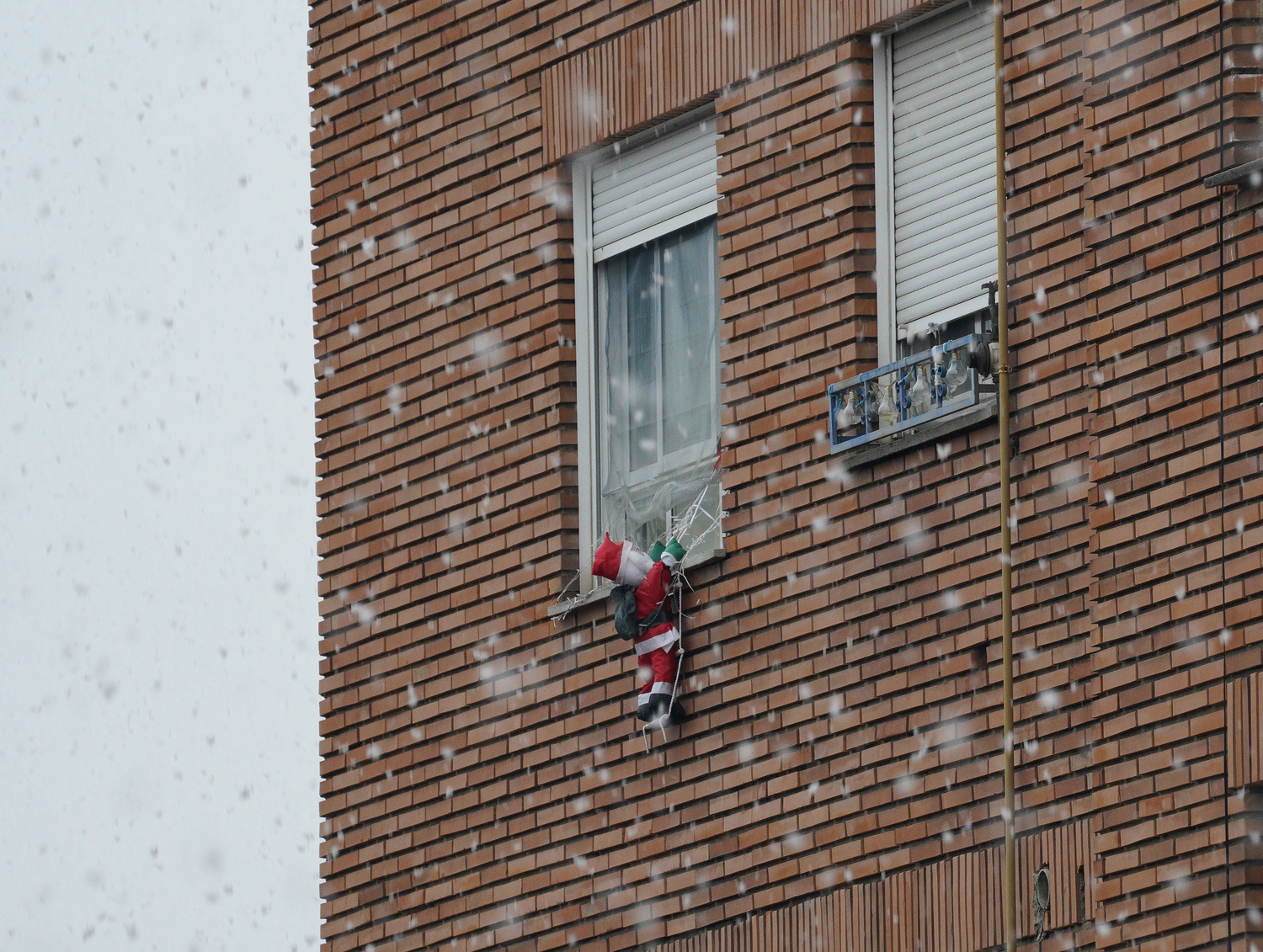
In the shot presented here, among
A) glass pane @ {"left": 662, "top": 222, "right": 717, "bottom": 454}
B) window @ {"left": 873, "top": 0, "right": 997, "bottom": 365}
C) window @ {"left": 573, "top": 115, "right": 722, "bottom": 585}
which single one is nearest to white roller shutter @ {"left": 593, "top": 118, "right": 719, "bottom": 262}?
window @ {"left": 573, "top": 115, "right": 722, "bottom": 585}

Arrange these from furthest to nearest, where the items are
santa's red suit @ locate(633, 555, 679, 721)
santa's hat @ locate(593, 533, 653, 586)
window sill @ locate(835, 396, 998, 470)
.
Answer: santa's hat @ locate(593, 533, 653, 586) → santa's red suit @ locate(633, 555, 679, 721) → window sill @ locate(835, 396, 998, 470)

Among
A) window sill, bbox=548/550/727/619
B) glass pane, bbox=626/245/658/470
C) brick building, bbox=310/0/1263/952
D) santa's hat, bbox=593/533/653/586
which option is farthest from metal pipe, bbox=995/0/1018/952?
glass pane, bbox=626/245/658/470

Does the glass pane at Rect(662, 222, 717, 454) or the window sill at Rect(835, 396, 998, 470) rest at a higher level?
the glass pane at Rect(662, 222, 717, 454)

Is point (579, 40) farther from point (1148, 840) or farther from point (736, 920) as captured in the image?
point (1148, 840)

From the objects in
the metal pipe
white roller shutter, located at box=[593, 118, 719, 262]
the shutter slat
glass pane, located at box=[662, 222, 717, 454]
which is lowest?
the metal pipe

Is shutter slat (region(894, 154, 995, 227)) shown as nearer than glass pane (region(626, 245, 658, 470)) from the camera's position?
Yes

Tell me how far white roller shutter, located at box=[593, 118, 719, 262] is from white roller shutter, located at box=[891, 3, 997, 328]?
1.00 metres

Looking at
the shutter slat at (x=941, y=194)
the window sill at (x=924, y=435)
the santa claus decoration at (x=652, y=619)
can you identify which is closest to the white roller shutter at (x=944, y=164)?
the shutter slat at (x=941, y=194)

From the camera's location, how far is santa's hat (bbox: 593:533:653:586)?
1216 centimetres

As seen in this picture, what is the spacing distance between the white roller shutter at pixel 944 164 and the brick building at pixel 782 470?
20 millimetres

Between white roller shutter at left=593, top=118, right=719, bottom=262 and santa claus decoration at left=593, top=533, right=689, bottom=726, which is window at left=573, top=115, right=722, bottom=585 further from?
santa claus decoration at left=593, top=533, right=689, bottom=726

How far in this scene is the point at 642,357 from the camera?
42.3ft

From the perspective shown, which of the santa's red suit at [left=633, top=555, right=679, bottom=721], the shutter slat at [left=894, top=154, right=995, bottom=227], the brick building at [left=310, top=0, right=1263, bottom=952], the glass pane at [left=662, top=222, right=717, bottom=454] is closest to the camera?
the brick building at [left=310, top=0, right=1263, bottom=952]

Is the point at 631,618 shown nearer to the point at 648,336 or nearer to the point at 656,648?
the point at 656,648
